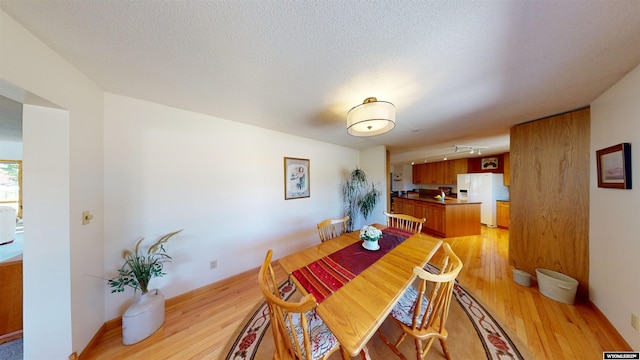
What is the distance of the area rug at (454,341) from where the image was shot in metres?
1.35

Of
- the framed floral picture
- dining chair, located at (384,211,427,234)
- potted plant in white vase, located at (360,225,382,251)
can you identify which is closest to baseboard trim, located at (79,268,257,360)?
the framed floral picture

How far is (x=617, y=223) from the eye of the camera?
1495mm

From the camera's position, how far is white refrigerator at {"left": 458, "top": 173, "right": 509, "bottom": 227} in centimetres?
459

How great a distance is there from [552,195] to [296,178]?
132 inches

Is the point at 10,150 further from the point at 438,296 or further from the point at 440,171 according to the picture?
the point at 440,171

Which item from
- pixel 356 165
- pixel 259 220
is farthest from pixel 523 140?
pixel 259 220

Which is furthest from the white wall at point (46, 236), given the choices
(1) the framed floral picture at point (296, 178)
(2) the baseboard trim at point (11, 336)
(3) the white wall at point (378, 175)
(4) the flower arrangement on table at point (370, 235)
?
(3) the white wall at point (378, 175)

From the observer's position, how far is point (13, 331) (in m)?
1.48

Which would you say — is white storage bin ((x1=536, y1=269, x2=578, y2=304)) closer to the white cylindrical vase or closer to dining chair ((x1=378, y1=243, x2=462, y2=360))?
dining chair ((x1=378, y1=243, x2=462, y2=360))

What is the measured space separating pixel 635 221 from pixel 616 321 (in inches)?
35.3

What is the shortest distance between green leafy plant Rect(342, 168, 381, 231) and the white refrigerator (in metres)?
3.01

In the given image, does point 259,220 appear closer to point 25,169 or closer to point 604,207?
point 25,169

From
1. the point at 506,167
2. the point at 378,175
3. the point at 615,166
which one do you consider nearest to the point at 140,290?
the point at 378,175

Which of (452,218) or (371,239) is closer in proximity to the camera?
(371,239)
